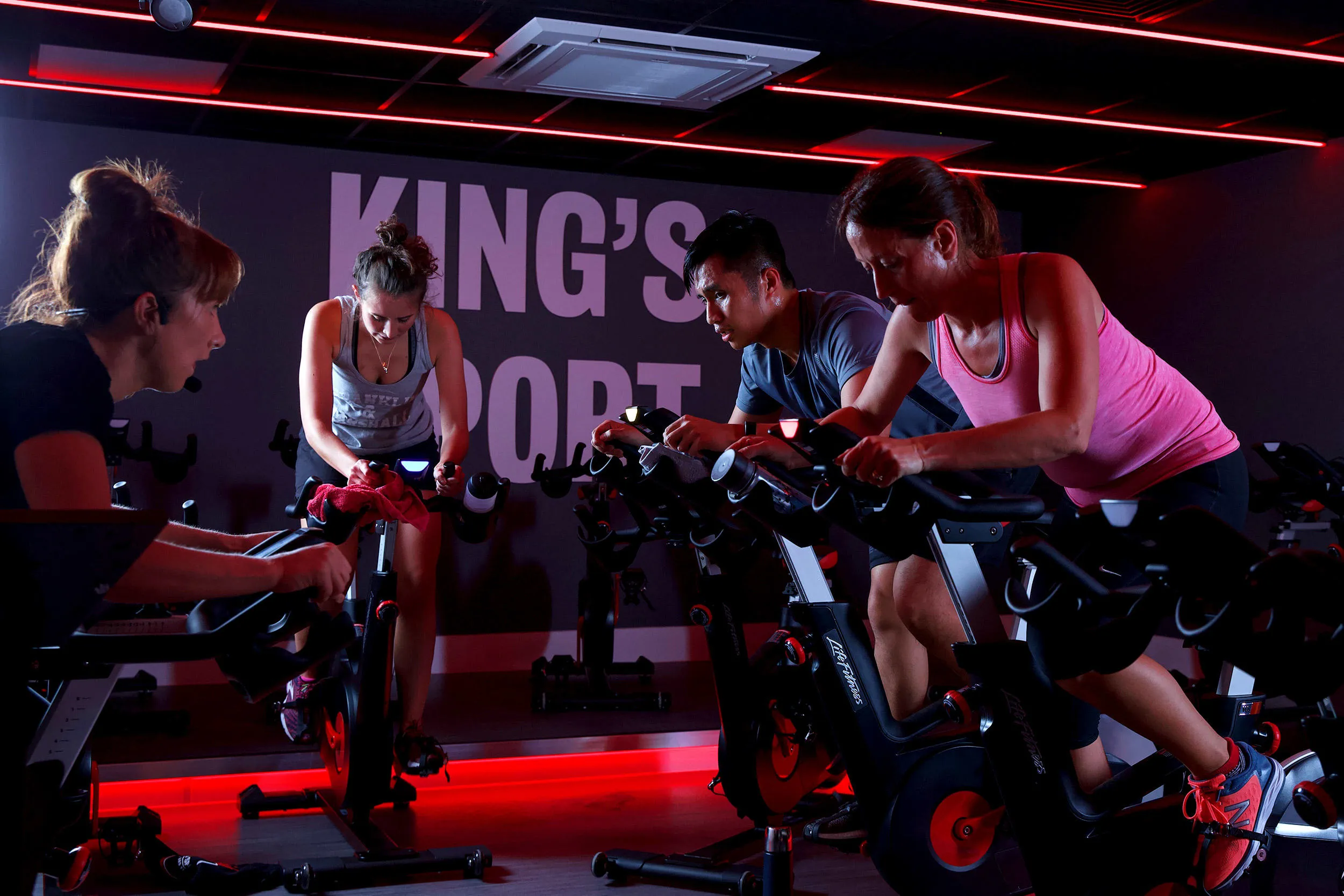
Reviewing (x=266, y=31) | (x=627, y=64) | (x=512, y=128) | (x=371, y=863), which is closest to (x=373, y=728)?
(x=371, y=863)

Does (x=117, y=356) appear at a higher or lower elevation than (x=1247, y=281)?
lower

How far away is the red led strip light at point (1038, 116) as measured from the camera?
4.91 m

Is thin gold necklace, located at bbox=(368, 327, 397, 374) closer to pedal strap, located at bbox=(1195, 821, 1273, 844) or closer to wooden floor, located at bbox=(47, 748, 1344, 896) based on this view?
wooden floor, located at bbox=(47, 748, 1344, 896)

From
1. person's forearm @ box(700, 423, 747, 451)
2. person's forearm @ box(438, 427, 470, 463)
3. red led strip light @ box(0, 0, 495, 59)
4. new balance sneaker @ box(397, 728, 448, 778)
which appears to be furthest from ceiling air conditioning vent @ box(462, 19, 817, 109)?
new balance sneaker @ box(397, 728, 448, 778)

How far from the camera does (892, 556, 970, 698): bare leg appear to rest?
8.05ft

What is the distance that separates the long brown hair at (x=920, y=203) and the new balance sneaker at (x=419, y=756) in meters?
2.09

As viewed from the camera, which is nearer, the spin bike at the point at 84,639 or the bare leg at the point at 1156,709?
the spin bike at the point at 84,639

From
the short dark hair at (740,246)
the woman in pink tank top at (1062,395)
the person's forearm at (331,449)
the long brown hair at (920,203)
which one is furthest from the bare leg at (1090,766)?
the person's forearm at (331,449)

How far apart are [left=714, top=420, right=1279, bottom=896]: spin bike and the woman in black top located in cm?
81

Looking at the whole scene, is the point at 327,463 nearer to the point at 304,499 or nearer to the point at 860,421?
the point at 304,499

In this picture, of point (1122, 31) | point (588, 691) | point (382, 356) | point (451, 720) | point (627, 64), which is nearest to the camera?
point (382, 356)

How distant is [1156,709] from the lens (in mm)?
1928

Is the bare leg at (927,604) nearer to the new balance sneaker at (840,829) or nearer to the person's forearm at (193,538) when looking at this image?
the new balance sneaker at (840,829)

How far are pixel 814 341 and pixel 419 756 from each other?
1.70 m
